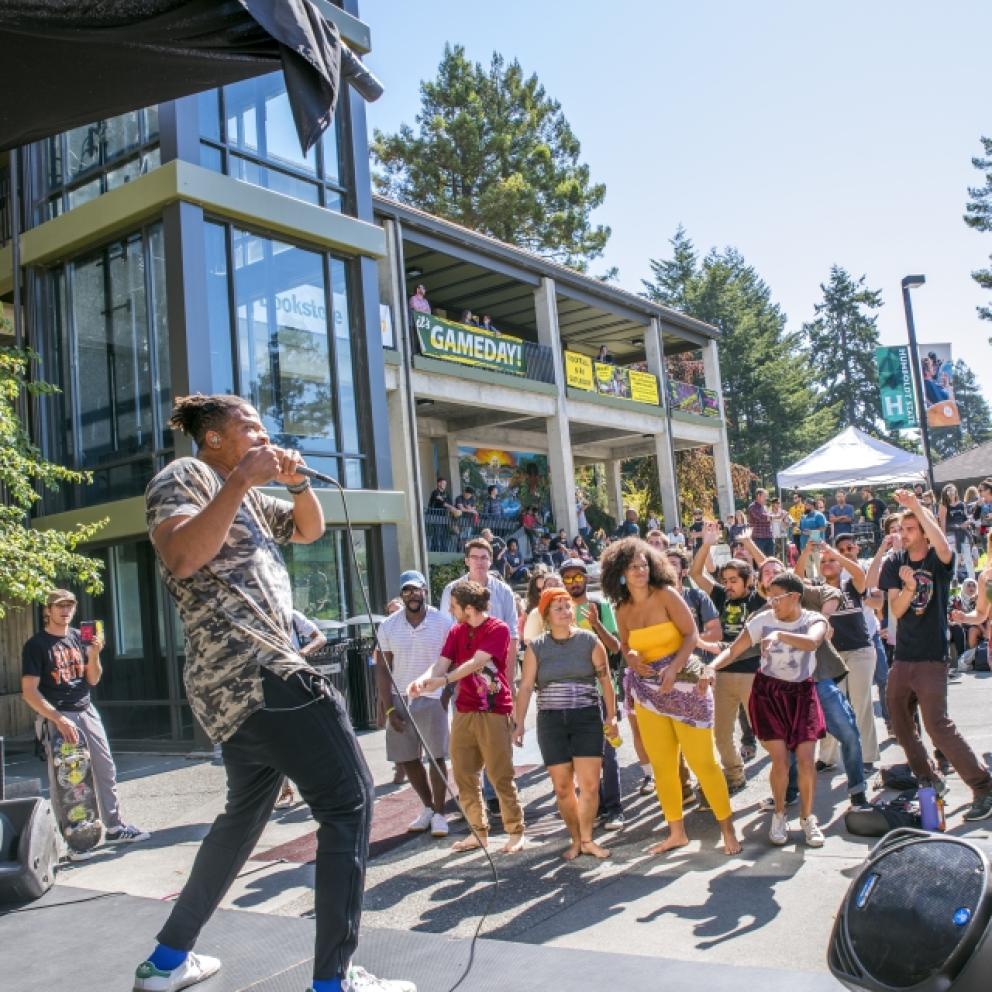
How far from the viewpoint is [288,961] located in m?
3.49

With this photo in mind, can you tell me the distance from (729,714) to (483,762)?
6.13 feet

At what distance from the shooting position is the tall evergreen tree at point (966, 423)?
4067 inches

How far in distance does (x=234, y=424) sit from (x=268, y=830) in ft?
14.5

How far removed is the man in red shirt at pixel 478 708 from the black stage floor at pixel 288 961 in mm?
1898

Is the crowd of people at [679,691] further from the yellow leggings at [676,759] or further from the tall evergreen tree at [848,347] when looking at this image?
the tall evergreen tree at [848,347]

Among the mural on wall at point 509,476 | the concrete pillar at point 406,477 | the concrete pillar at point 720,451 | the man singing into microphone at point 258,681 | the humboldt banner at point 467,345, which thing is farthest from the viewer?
the concrete pillar at point 720,451

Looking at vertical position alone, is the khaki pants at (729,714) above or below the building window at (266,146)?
below

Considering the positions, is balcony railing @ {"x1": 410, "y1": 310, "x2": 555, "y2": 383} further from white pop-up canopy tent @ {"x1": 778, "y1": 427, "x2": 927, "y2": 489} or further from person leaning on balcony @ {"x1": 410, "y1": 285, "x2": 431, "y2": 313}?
white pop-up canopy tent @ {"x1": 778, "y1": 427, "x2": 927, "y2": 489}

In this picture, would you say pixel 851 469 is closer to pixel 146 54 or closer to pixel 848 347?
pixel 146 54

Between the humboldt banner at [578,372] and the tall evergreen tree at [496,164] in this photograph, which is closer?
the humboldt banner at [578,372]

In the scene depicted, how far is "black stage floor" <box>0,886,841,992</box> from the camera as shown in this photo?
10.1ft

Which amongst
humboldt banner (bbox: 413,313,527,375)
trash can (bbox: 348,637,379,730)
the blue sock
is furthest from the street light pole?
the blue sock

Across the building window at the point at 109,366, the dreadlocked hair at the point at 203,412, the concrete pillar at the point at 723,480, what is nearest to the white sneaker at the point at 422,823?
the dreadlocked hair at the point at 203,412

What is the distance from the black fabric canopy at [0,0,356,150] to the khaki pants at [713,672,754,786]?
5222 mm
